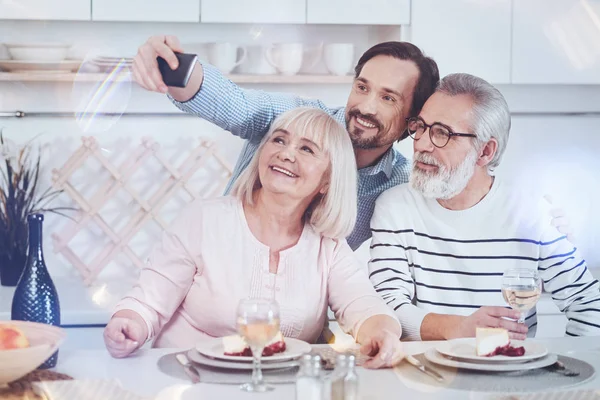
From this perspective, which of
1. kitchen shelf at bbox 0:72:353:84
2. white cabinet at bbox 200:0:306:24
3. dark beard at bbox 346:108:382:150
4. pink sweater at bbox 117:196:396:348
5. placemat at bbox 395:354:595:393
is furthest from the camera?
white cabinet at bbox 200:0:306:24

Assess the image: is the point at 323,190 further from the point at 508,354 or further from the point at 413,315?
the point at 508,354

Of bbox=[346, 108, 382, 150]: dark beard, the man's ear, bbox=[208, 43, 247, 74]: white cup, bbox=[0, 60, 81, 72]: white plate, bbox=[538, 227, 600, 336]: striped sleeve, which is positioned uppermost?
bbox=[208, 43, 247, 74]: white cup

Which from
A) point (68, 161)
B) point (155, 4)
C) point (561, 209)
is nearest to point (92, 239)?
point (68, 161)

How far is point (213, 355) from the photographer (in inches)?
30.4

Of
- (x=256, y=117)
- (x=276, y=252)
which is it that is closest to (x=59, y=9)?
(x=256, y=117)

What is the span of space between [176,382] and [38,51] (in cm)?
121

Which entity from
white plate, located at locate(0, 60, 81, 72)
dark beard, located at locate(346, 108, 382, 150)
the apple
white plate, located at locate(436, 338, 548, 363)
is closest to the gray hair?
dark beard, located at locate(346, 108, 382, 150)

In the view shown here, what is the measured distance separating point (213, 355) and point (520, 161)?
1.49 meters

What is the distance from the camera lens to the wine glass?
720 millimetres

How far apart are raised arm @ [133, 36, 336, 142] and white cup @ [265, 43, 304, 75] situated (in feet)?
1.76

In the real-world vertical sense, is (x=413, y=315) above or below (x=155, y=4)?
below

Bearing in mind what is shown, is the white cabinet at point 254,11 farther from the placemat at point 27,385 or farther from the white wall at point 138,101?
the placemat at point 27,385

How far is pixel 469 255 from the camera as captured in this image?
115 centimetres

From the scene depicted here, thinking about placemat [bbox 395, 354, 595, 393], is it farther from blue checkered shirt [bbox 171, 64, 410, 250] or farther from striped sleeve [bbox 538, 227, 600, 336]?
blue checkered shirt [bbox 171, 64, 410, 250]
